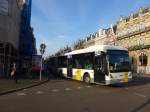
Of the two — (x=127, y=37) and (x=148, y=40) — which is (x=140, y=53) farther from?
(x=127, y=37)

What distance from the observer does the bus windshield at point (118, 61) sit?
830 inches

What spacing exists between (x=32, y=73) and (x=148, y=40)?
37.8 meters

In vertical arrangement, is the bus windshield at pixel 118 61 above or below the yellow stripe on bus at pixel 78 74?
above

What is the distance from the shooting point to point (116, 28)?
288 ft

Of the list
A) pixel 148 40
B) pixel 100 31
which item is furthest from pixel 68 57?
pixel 100 31

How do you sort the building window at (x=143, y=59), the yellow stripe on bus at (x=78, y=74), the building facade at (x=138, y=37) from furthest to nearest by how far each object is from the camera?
1. the building window at (x=143, y=59)
2. the building facade at (x=138, y=37)
3. the yellow stripe on bus at (x=78, y=74)

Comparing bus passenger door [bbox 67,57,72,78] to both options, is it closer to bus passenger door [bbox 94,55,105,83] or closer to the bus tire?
the bus tire

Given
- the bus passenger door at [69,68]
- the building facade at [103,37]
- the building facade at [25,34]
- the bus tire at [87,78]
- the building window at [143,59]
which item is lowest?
the bus tire at [87,78]

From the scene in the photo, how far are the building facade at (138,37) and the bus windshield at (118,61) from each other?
39.4 metres

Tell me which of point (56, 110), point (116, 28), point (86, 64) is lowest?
point (56, 110)

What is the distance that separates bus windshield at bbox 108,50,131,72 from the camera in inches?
830

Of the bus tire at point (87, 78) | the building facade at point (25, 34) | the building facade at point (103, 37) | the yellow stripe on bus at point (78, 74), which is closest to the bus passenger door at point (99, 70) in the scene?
the bus tire at point (87, 78)

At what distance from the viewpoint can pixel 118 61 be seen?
70.3 feet

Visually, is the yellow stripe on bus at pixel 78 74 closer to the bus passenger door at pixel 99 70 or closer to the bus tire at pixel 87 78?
the bus tire at pixel 87 78
